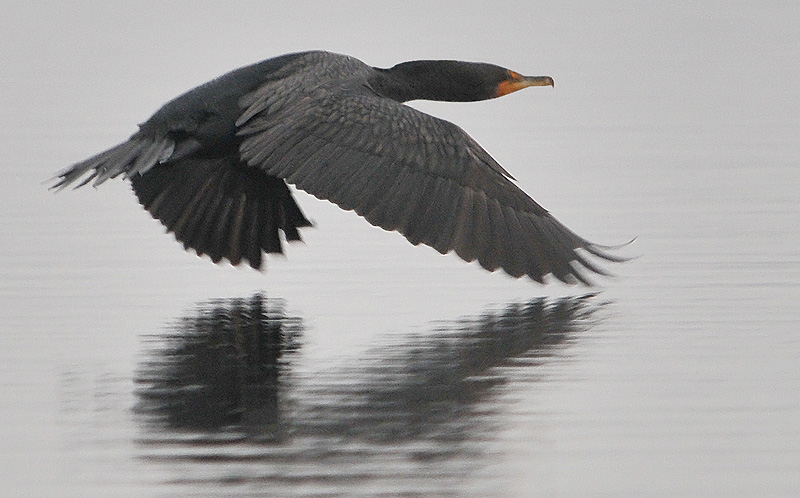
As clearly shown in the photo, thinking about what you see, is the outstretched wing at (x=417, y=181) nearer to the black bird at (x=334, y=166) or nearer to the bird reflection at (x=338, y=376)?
the black bird at (x=334, y=166)

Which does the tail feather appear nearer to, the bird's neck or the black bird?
the black bird

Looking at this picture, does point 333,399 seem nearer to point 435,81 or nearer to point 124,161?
point 124,161

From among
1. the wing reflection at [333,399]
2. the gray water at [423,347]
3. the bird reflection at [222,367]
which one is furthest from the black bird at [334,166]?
the bird reflection at [222,367]

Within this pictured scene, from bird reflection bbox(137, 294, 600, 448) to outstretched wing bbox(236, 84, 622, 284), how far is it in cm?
41

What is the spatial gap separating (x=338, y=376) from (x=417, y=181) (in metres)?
1.53

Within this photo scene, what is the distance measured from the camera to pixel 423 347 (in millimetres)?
8828

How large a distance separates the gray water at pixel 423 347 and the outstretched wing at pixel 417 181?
0.41 m

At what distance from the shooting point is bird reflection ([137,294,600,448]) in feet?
23.8

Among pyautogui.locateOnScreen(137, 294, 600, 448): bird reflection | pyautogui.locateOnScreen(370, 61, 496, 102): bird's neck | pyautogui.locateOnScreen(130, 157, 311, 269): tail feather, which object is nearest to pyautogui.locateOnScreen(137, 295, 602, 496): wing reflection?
pyautogui.locateOnScreen(137, 294, 600, 448): bird reflection

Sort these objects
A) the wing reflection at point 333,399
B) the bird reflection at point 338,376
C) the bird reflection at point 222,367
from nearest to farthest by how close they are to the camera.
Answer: the wing reflection at point 333,399
the bird reflection at point 338,376
the bird reflection at point 222,367

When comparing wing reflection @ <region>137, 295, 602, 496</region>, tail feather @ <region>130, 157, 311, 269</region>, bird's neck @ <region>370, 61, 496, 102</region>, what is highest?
bird's neck @ <region>370, 61, 496, 102</region>

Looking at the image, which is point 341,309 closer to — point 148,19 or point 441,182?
point 441,182

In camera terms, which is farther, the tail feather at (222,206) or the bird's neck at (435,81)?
the bird's neck at (435,81)

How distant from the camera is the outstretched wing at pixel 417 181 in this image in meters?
9.10
